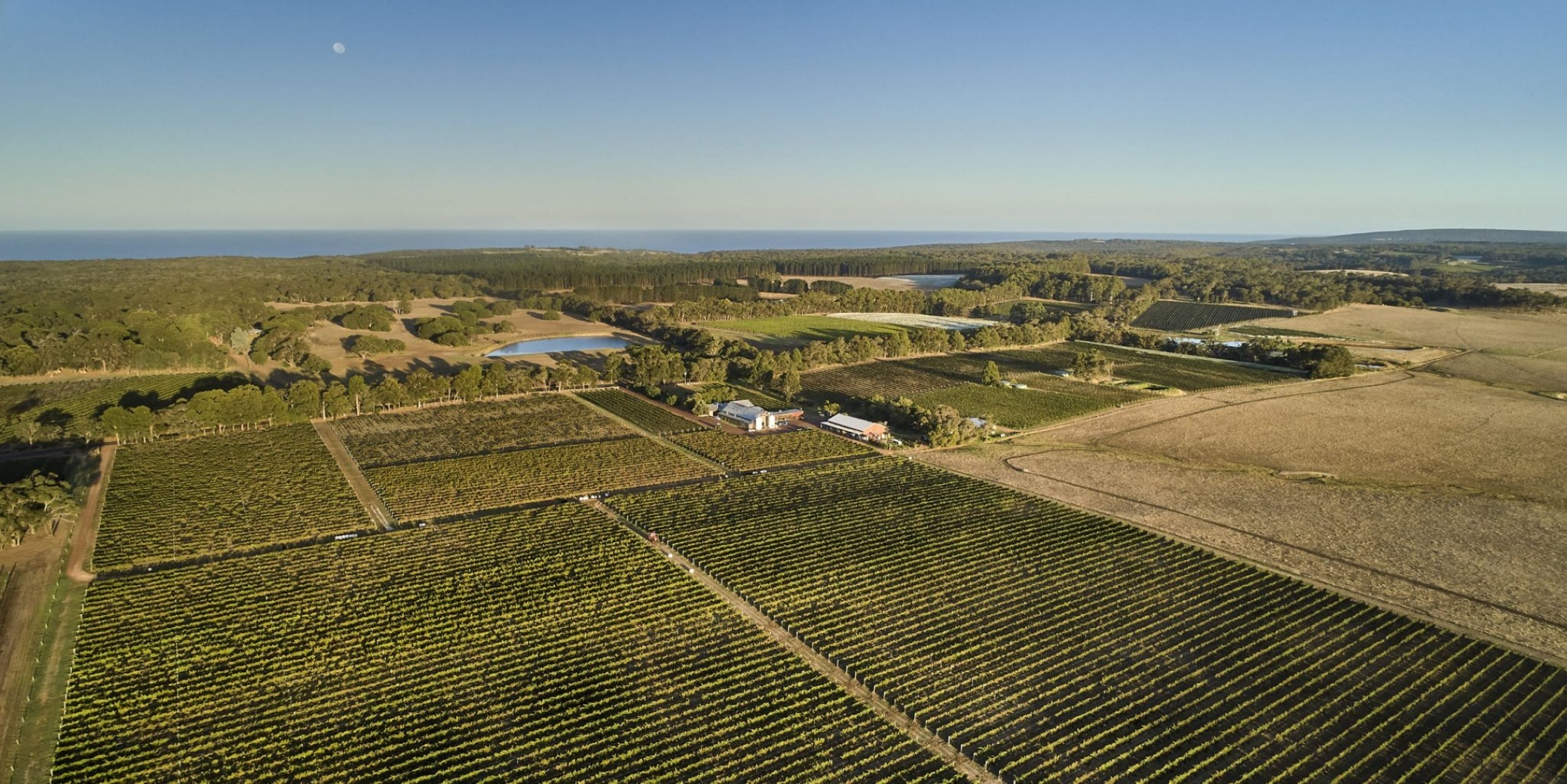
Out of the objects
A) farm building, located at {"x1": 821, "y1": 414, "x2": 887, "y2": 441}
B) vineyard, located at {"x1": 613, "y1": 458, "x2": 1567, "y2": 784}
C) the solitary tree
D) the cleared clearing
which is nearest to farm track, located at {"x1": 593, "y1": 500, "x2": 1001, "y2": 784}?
vineyard, located at {"x1": 613, "y1": 458, "x2": 1567, "y2": 784}

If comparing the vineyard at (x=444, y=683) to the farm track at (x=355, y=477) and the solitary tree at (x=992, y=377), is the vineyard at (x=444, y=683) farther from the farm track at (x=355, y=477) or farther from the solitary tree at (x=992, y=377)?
the solitary tree at (x=992, y=377)

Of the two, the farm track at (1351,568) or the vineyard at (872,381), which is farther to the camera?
the vineyard at (872,381)

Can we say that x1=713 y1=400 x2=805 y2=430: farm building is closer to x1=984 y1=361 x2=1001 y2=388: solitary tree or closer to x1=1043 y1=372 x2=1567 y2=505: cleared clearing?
x1=1043 y1=372 x2=1567 y2=505: cleared clearing

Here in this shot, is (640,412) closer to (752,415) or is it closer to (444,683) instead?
(752,415)

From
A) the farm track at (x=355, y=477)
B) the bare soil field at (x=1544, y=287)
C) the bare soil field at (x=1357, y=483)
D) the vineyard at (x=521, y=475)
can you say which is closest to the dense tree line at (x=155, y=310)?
the farm track at (x=355, y=477)

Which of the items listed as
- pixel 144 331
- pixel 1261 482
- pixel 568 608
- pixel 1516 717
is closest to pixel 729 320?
pixel 144 331

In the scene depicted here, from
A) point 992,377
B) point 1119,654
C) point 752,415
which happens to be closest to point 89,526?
point 752,415

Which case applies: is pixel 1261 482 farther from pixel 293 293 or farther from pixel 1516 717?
pixel 293 293
